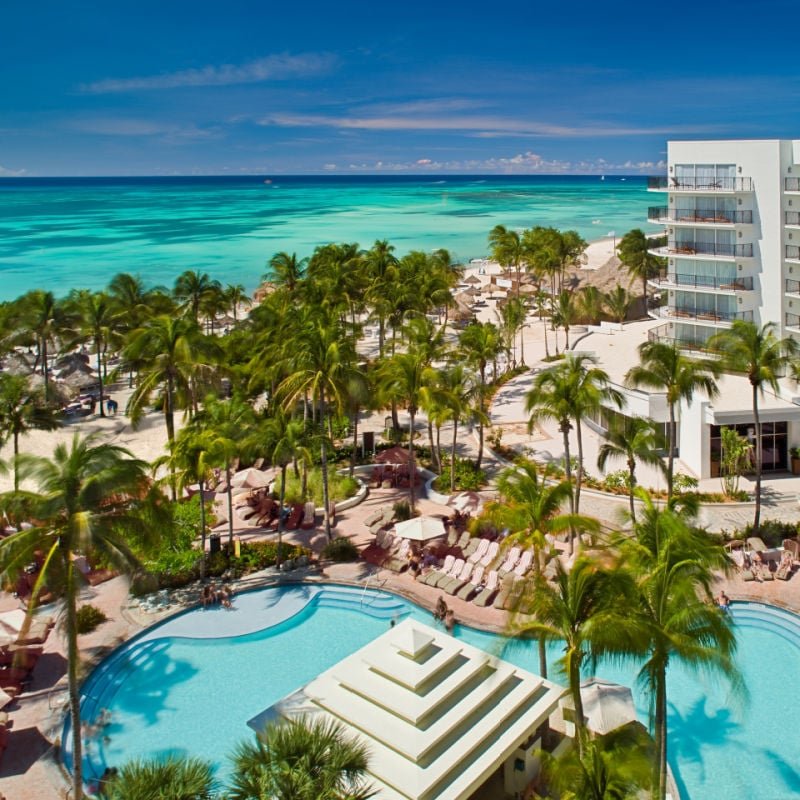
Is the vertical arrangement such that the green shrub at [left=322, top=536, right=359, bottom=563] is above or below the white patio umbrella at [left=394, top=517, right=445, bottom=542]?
below

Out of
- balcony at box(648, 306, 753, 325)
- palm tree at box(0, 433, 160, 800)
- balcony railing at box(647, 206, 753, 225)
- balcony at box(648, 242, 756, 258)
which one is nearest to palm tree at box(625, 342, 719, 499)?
balcony at box(648, 306, 753, 325)

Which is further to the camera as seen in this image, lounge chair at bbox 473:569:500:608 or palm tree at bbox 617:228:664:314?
palm tree at bbox 617:228:664:314

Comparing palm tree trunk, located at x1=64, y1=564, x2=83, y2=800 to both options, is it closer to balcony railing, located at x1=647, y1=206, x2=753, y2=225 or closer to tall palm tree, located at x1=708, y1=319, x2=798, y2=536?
tall palm tree, located at x1=708, y1=319, x2=798, y2=536

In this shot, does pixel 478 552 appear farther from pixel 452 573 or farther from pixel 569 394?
pixel 569 394

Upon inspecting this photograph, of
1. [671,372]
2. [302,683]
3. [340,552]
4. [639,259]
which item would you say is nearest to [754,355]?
[671,372]

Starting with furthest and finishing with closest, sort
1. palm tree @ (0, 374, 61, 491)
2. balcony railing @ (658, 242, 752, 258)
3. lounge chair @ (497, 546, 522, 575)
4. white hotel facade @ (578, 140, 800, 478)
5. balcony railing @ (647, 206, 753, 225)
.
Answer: balcony railing @ (658, 242, 752, 258) < balcony railing @ (647, 206, 753, 225) < white hotel facade @ (578, 140, 800, 478) < palm tree @ (0, 374, 61, 491) < lounge chair @ (497, 546, 522, 575)

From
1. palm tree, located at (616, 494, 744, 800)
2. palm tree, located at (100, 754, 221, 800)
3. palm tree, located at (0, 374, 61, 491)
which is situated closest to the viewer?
palm tree, located at (100, 754, 221, 800)
